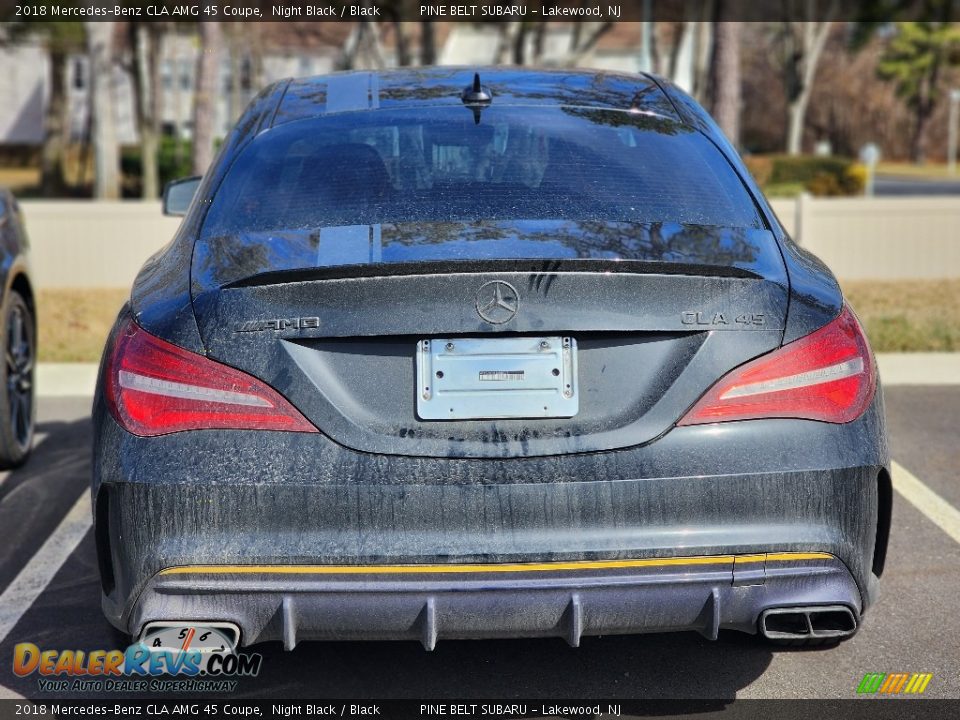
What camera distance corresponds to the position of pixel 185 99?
236 ft


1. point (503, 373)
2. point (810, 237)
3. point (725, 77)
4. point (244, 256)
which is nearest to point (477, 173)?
point (244, 256)

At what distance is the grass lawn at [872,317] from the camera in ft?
31.5

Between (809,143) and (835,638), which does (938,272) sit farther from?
(809,143)

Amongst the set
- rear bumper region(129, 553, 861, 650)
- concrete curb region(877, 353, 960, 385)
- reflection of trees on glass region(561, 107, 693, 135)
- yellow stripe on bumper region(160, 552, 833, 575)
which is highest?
reflection of trees on glass region(561, 107, 693, 135)

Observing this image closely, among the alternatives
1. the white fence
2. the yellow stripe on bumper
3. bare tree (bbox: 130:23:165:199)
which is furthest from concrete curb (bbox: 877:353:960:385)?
bare tree (bbox: 130:23:165:199)

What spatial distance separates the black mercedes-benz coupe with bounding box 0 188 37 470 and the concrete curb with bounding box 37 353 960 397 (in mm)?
1638

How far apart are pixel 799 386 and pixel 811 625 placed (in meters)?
0.57

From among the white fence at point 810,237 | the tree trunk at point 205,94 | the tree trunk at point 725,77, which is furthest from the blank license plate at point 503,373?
the tree trunk at point 205,94

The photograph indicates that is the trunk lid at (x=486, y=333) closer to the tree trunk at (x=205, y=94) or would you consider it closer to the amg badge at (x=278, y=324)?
the amg badge at (x=278, y=324)

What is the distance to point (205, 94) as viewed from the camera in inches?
757

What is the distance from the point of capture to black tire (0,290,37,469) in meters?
5.79

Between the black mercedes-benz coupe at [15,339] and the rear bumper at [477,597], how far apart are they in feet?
10.5

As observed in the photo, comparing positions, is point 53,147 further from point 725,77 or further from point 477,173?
point 477,173

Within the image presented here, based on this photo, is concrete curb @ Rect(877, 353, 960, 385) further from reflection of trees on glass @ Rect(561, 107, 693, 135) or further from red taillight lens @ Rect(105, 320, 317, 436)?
red taillight lens @ Rect(105, 320, 317, 436)
